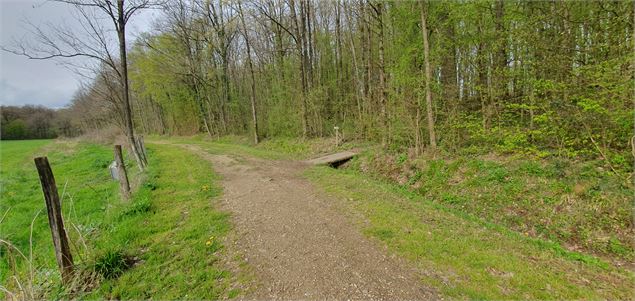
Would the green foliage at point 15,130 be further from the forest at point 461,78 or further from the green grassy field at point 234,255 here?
the green grassy field at point 234,255

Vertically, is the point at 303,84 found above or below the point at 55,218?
above

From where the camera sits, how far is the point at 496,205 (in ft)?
18.3

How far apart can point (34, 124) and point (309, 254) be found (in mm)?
58880

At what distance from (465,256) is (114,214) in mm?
6007

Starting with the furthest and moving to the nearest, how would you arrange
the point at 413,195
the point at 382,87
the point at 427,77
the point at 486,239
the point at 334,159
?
1. the point at 334,159
2. the point at 382,87
3. the point at 427,77
4. the point at 413,195
5. the point at 486,239

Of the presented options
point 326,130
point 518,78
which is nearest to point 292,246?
point 518,78

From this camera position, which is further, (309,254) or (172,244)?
(172,244)

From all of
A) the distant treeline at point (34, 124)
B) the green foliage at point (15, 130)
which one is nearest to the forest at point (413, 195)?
the distant treeline at point (34, 124)

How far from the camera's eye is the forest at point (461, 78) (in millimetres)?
5355

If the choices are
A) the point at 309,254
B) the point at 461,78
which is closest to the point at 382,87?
the point at 461,78

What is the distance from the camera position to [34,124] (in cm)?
4106

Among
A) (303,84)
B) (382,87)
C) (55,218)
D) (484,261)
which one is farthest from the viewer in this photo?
(303,84)

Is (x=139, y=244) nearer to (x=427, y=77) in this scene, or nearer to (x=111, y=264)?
(x=111, y=264)

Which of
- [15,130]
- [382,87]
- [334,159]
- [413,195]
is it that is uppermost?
[15,130]
